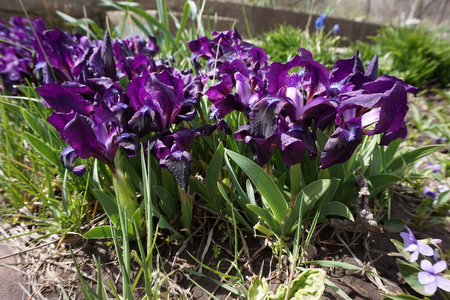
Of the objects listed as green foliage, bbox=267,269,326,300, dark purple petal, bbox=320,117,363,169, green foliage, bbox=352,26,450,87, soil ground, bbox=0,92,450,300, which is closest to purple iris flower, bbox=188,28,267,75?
dark purple petal, bbox=320,117,363,169

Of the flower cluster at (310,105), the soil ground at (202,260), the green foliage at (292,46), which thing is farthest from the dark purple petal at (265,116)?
the green foliage at (292,46)

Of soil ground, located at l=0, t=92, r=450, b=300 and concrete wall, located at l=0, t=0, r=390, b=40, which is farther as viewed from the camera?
concrete wall, located at l=0, t=0, r=390, b=40

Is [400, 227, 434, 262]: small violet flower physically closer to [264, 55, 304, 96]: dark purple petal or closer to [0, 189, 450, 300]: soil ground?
[0, 189, 450, 300]: soil ground

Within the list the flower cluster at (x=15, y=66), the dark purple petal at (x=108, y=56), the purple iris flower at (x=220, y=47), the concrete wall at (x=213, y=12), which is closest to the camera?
the dark purple petal at (x=108, y=56)

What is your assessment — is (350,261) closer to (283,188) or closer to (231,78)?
(283,188)

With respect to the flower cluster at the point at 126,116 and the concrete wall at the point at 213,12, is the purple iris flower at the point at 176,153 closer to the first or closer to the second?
the flower cluster at the point at 126,116

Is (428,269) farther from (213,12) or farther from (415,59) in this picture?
(213,12)
